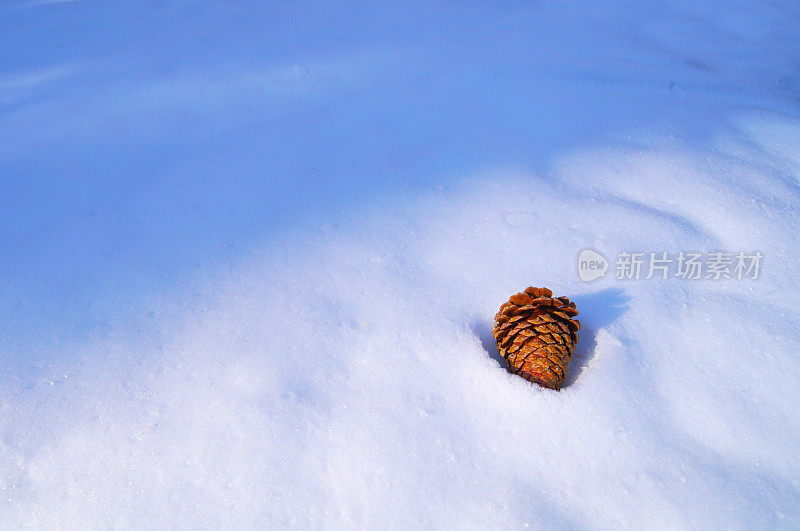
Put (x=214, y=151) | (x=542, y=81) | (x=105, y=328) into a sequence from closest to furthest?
(x=105, y=328)
(x=214, y=151)
(x=542, y=81)

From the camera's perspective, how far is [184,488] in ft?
2.55

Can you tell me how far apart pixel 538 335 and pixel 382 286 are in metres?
0.34

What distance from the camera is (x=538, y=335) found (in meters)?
0.90

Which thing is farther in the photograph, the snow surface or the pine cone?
the pine cone

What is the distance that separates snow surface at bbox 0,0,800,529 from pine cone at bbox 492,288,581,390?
39 millimetres

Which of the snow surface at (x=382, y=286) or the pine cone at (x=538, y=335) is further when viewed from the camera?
the pine cone at (x=538, y=335)

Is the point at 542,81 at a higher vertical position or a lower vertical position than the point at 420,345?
higher

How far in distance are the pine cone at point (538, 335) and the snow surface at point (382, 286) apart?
0.04 metres

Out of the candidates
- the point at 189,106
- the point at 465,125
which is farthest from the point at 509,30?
the point at 189,106

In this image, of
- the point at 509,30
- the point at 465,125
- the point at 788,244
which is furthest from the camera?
the point at 509,30

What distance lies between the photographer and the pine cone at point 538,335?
90cm

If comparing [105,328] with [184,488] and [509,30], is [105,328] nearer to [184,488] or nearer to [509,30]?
[184,488]

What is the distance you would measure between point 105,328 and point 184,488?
380 millimetres

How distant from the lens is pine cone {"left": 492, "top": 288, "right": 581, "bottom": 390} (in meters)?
0.90
